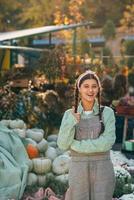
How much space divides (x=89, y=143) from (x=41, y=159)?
9.21 feet

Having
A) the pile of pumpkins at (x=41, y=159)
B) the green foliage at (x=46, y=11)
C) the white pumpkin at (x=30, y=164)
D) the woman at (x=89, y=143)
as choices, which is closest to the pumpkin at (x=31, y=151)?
the pile of pumpkins at (x=41, y=159)

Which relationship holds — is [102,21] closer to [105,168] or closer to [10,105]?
[10,105]

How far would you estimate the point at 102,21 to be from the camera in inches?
1582

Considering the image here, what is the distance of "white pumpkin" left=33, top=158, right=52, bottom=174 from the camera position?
655 cm

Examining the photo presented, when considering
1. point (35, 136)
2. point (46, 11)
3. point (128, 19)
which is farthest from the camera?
point (46, 11)

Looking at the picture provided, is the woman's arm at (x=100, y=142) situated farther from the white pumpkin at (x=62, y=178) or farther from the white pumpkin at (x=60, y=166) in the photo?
the white pumpkin at (x=60, y=166)

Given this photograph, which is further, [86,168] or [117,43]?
[117,43]

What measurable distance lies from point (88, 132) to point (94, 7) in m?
33.6

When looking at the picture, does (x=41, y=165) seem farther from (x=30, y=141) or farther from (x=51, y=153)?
(x=30, y=141)

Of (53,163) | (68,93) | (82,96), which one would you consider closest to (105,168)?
(82,96)

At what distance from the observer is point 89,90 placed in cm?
400

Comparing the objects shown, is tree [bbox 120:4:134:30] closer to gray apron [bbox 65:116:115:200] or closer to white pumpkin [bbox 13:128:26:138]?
white pumpkin [bbox 13:128:26:138]

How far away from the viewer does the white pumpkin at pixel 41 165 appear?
6.55 meters

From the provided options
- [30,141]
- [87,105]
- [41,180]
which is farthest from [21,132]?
[87,105]
